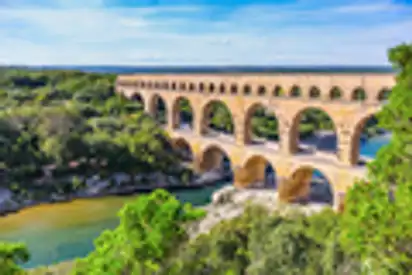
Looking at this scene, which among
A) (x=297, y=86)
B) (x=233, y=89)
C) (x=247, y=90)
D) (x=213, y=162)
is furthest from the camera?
(x=213, y=162)

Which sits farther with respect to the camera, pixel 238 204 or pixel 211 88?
pixel 211 88

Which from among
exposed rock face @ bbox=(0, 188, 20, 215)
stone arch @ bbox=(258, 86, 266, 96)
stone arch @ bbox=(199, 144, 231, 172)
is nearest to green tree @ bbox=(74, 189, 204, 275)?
exposed rock face @ bbox=(0, 188, 20, 215)

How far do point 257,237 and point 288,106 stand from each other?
13.7m

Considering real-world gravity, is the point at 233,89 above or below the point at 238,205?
above

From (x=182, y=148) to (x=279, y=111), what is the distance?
12.5 metres

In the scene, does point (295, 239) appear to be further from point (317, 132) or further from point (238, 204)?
point (317, 132)

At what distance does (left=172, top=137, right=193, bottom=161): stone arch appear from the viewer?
3383 centimetres

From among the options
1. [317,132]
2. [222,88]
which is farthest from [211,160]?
[317,132]

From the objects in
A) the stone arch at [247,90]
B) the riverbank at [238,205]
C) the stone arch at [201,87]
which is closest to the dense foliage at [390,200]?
the riverbank at [238,205]

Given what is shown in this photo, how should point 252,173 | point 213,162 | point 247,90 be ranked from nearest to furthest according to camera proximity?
point 252,173 < point 247,90 < point 213,162

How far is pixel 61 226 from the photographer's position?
22.8 m

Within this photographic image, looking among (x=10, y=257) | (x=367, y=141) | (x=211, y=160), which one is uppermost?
(x=10, y=257)

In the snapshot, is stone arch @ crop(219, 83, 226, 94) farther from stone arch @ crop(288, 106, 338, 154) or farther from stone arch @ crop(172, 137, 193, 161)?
stone arch @ crop(288, 106, 338, 154)

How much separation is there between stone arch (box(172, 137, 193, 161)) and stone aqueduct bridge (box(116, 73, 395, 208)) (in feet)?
0.57
